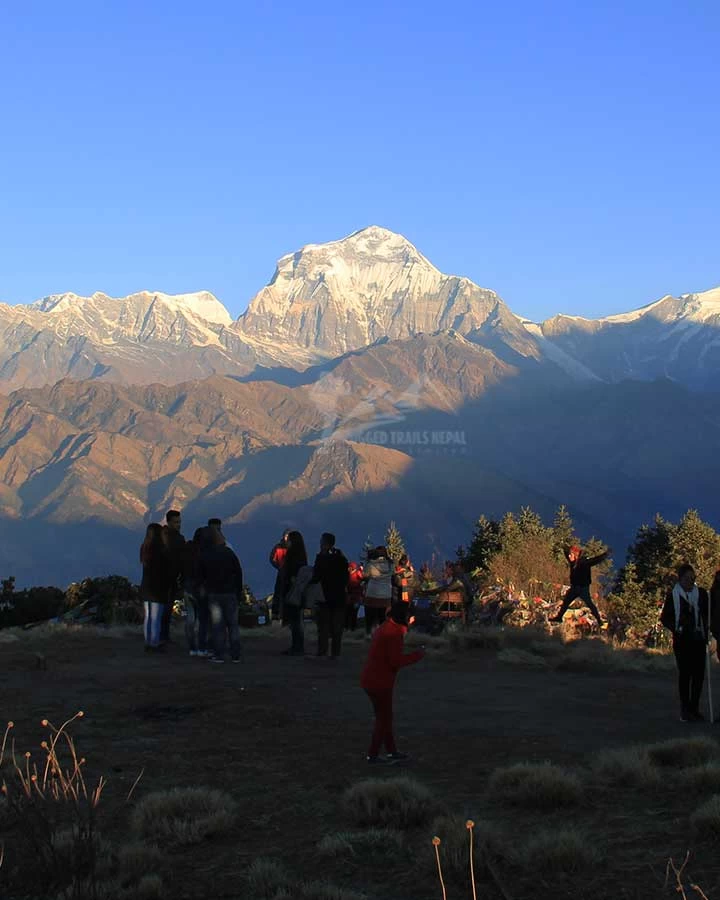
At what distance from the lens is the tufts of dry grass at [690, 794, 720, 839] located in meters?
7.76

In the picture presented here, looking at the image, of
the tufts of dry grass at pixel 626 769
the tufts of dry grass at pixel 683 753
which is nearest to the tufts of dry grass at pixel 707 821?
the tufts of dry grass at pixel 626 769

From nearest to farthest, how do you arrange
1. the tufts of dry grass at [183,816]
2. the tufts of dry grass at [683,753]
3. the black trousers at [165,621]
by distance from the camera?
the tufts of dry grass at [183,816], the tufts of dry grass at [683,753], the black trousers at [165,621]

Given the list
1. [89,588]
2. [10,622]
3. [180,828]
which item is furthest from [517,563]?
[180,828]

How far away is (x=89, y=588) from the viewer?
31219 mm

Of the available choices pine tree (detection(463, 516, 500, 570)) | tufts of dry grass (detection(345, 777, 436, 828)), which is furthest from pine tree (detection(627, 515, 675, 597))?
tufts of dry grass (detection(345, 777, 436, 828))

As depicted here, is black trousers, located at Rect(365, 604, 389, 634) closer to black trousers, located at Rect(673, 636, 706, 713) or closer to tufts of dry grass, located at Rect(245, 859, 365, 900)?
black trousers, located at Rect(673, 636, 706, 713)

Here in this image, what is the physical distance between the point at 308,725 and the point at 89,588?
19940mm

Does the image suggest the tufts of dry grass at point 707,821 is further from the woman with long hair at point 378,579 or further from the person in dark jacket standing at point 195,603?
the woman with long hair at point 378,579

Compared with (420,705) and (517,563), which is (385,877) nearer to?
(420,705)

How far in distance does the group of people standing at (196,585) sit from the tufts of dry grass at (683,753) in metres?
7.21

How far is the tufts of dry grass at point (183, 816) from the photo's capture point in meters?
8.19

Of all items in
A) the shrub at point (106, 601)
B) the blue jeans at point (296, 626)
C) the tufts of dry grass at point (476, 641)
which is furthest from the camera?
the shrub at point (106, 601)

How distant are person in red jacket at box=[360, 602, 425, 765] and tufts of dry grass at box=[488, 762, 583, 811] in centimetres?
135

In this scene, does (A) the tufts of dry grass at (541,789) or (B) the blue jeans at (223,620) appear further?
(B) the blue jeans at (223,620)
